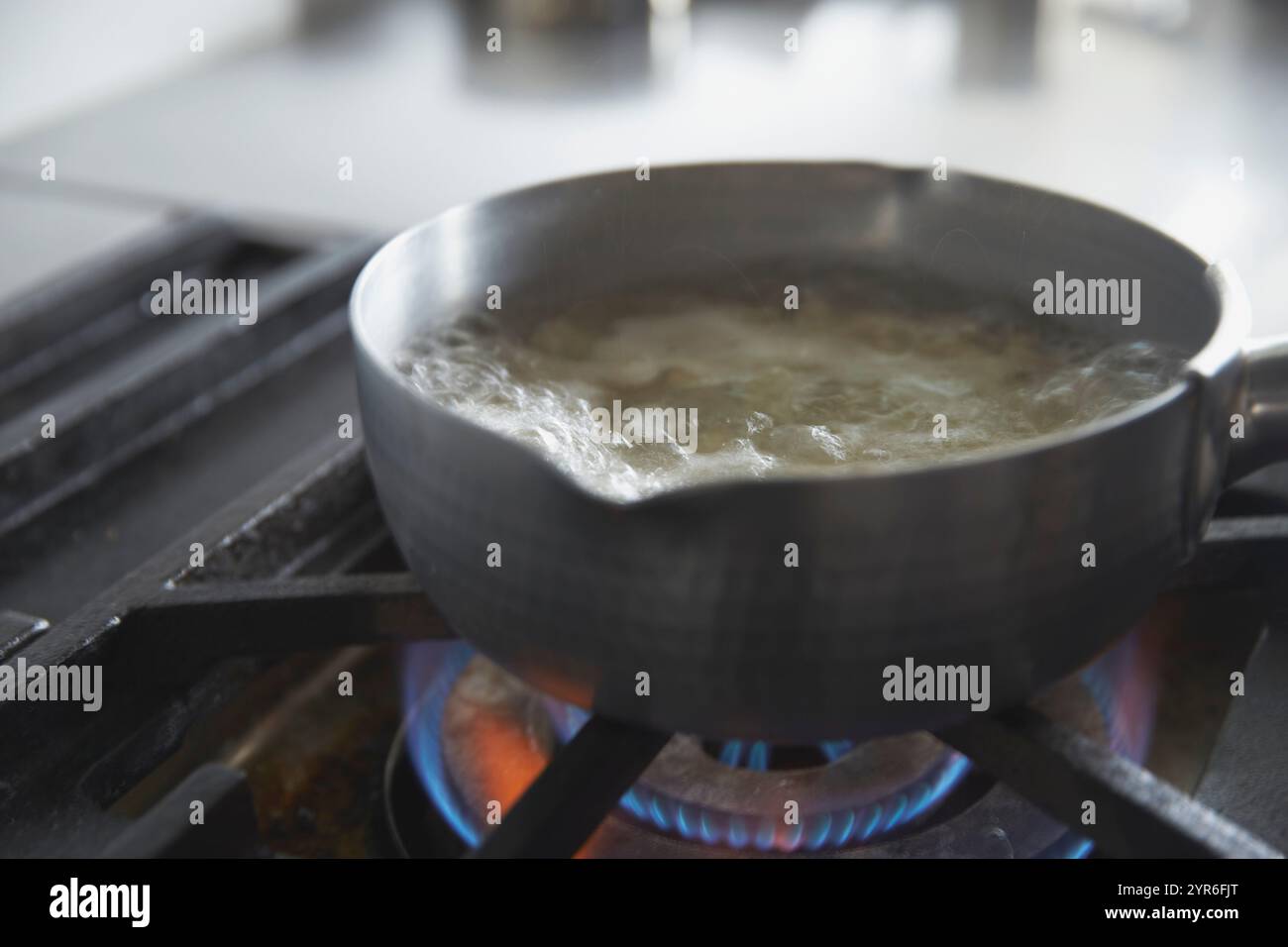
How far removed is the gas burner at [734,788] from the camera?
0.60 metres

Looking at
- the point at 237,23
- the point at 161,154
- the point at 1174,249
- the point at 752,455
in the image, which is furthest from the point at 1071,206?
the point at 237,23

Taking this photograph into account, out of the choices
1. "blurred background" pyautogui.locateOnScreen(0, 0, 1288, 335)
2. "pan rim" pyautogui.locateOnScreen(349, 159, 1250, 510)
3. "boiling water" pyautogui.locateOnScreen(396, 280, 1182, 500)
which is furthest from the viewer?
"blurred background" pyautogui.locateOnScreen(0, 0, 1288, 335)

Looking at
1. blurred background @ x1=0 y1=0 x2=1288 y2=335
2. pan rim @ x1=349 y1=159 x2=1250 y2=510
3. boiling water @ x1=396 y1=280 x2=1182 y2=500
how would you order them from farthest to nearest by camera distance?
blurred background @ x1=0 y1=0 x2=1288 y2=335
boiling water @ x1=396 y1=280 x2=1182 y2=500
pan rim @ x1=349 y1=159 x2=1250 y2=510

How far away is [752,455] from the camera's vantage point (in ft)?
1.81

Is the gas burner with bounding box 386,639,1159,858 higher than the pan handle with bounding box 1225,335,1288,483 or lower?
lower

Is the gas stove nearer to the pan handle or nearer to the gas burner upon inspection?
the gas burner

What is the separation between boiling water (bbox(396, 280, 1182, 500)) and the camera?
562 millimetres

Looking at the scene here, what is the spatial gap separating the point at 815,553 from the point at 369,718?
1.32 feet

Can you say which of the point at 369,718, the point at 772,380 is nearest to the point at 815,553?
the point at 772,380

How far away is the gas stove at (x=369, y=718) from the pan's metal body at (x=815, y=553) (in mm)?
62

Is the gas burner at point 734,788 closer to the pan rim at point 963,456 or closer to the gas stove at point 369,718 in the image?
the gas stove at point 369,718

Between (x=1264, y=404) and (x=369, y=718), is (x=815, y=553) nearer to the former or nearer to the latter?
(x=1264, y=404)

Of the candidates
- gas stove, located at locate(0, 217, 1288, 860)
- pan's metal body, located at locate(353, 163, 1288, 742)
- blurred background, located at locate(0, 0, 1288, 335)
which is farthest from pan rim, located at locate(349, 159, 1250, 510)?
blurred background, located at locate(0, 0, 1288, 335)

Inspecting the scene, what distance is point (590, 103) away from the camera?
1.58 meters
